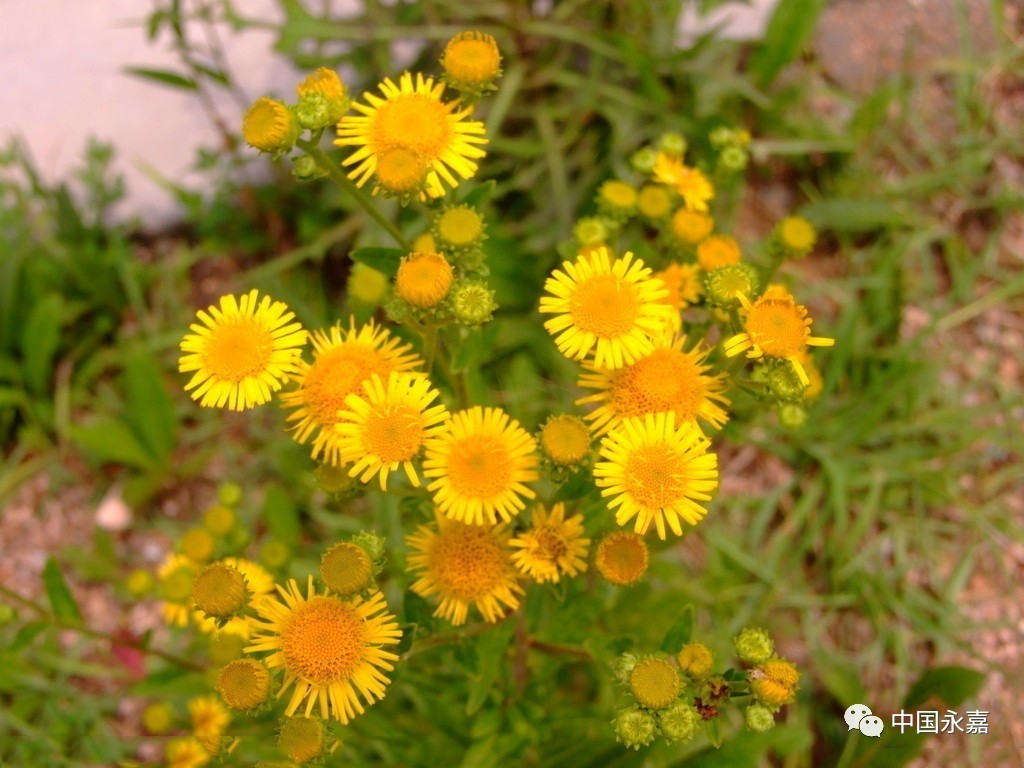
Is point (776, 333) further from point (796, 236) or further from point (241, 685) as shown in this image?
point (241, 685)

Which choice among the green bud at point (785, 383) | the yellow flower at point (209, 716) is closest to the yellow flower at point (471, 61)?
the green bud at point (785, 383)

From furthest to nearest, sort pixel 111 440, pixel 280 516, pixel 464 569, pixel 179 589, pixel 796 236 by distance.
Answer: pixel 111 440
pixel 280 516
pixel 179 589
pixel 796 236
pixel 464 569

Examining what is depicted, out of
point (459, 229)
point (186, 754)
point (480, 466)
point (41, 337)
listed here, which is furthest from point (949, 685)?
point (41, 337)

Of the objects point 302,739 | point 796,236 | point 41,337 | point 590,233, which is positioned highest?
point 41,337

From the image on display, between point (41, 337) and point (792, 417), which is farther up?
point (41, 337)

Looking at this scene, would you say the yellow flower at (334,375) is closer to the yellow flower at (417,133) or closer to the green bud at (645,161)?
the yellow flower at (417,133)
